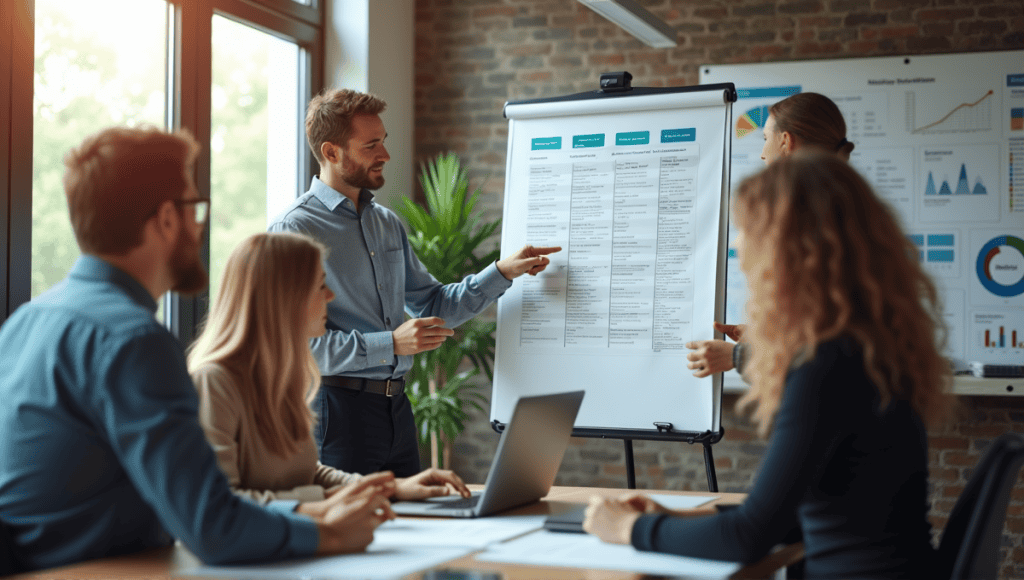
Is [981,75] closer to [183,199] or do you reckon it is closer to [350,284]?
[350,284]

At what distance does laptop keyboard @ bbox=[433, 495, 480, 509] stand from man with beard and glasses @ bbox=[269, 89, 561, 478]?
0.85m

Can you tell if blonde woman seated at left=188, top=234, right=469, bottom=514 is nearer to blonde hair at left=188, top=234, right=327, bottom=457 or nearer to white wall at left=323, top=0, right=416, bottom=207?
blonde hair at left=188, top=234, right=327, bottom=457

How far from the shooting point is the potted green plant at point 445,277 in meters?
4.34

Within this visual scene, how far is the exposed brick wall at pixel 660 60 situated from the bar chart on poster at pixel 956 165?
13 cm

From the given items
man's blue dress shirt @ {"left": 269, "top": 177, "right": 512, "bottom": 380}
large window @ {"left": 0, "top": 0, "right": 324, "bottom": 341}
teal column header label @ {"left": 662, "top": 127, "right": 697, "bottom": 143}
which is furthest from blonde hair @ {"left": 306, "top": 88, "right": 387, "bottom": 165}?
teal column header label @ {"left": 662, "top": 127, "right": 697, "bottom": 143}

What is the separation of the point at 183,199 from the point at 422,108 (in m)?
3.75

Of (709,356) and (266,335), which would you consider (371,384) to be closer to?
(709,356)

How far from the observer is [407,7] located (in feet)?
16.5

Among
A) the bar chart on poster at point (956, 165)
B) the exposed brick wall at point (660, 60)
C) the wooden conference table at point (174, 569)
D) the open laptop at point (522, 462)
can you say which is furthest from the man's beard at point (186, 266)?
the exposed brick wall at point (660, 60)

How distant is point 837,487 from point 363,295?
6.10 feet

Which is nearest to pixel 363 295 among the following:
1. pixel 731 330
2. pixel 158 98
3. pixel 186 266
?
pixel 731 330

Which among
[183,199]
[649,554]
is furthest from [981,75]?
[183,199]

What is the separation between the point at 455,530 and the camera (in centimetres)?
169

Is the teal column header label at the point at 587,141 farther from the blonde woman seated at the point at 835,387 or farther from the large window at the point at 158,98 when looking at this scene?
the blonde woman seated at the point at 835,387
